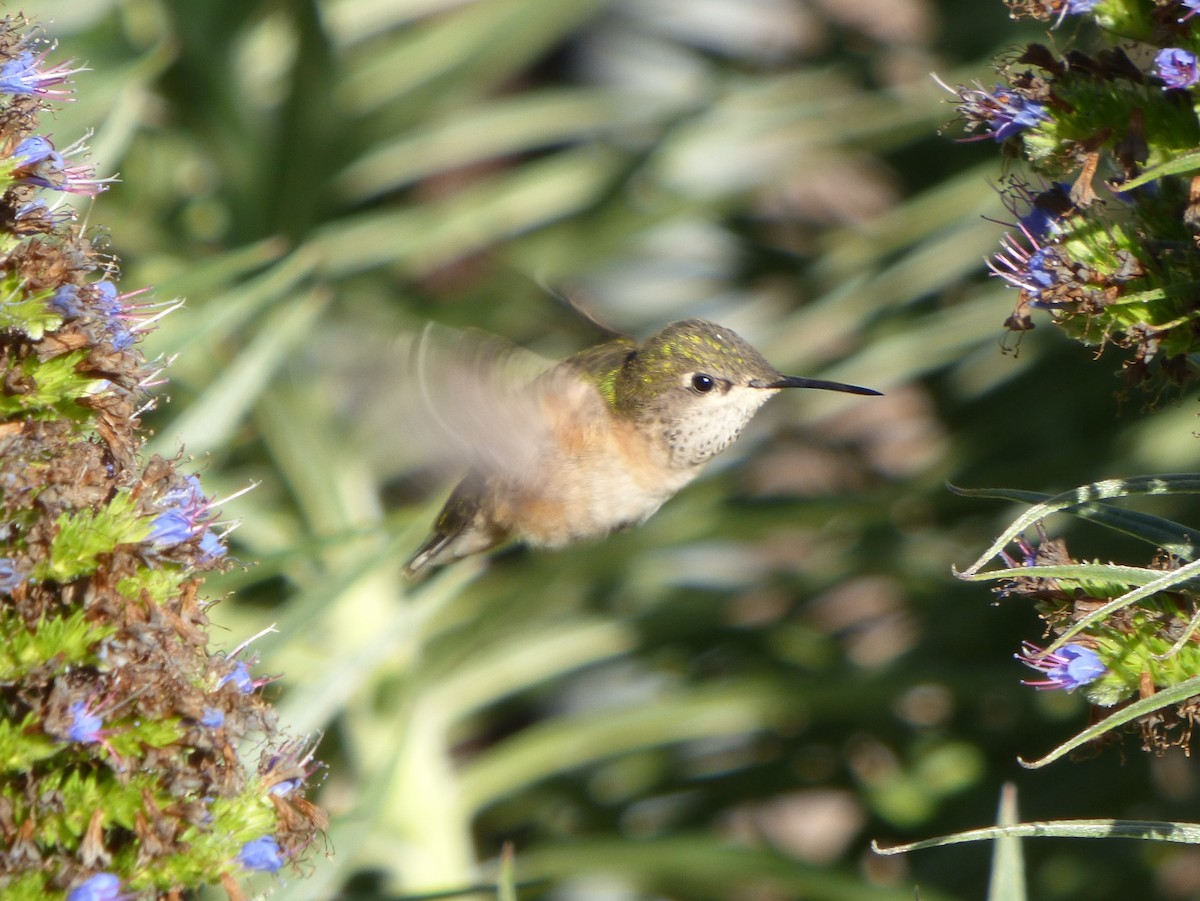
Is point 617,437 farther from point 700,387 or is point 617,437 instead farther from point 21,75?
point 21,75

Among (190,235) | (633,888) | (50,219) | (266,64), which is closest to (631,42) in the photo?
(266,64)

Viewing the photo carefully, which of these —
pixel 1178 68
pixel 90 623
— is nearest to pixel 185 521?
pixel 90 623

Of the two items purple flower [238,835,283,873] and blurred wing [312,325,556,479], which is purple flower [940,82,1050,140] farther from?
purple flower [238,835,283,873]

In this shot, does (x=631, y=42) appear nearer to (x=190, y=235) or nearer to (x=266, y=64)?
(x=266, y=64)

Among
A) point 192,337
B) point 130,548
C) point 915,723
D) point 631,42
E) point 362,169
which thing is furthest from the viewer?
point 631,42

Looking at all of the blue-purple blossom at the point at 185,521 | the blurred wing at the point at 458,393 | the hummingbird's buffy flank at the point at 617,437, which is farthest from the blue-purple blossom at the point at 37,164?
the hummingbird's buffy flank at the point at 617,437

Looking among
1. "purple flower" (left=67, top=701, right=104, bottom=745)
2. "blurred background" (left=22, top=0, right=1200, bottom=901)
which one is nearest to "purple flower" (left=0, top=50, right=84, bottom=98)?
"purple flower" (left=67, top=701, right=104, bottom=745)
